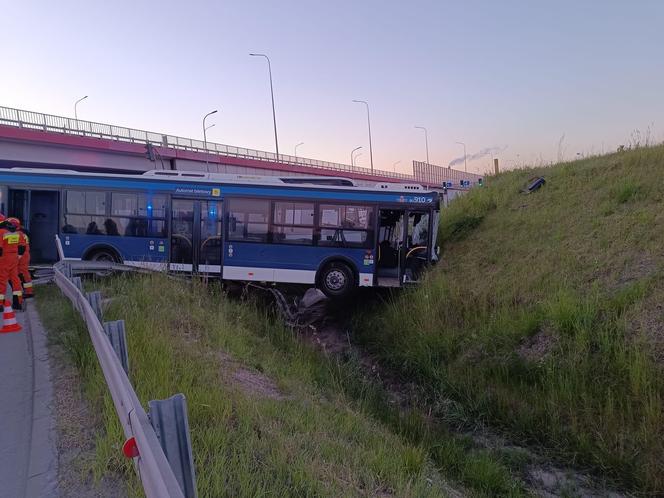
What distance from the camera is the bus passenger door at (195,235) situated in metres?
12.6

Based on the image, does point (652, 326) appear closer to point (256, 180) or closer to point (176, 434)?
point (176, 434)

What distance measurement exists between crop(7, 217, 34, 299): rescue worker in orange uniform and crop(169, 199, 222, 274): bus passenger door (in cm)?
378

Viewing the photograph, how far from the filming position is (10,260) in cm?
823

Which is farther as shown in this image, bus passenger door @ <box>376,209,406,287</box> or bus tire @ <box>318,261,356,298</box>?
bus passenger door @ <box>376,209,406,287</box>

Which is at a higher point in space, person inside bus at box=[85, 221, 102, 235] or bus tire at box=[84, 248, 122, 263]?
person inside bus at box=[85, 221, 102, 235]

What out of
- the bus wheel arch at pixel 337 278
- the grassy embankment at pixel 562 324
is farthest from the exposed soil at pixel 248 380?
the bus wheel arch at pixel 337 278

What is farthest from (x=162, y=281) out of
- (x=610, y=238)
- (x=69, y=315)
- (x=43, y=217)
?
(x=610, y=238)

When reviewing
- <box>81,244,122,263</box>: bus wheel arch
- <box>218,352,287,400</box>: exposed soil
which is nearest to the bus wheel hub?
<box>81,244,122,263</box>: bus wheel arch

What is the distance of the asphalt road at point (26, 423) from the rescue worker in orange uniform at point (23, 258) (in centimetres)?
257

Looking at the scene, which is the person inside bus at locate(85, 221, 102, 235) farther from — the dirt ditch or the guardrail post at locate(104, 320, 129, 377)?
the guardrail post at locate(104, 320, 129, 377)

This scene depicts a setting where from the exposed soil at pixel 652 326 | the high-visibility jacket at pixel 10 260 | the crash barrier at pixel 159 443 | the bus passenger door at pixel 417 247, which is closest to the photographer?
the crash barrier at pixel 159 443

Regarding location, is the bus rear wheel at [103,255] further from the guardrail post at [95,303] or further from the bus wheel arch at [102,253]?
the guardrail post at [95,303]

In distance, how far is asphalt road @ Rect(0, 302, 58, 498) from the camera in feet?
10.2

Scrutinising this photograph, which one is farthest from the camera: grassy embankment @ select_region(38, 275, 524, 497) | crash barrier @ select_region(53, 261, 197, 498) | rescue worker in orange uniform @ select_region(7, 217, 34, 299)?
rescue worker in orange uniform @ select_region(7, 217, 34, 299)
